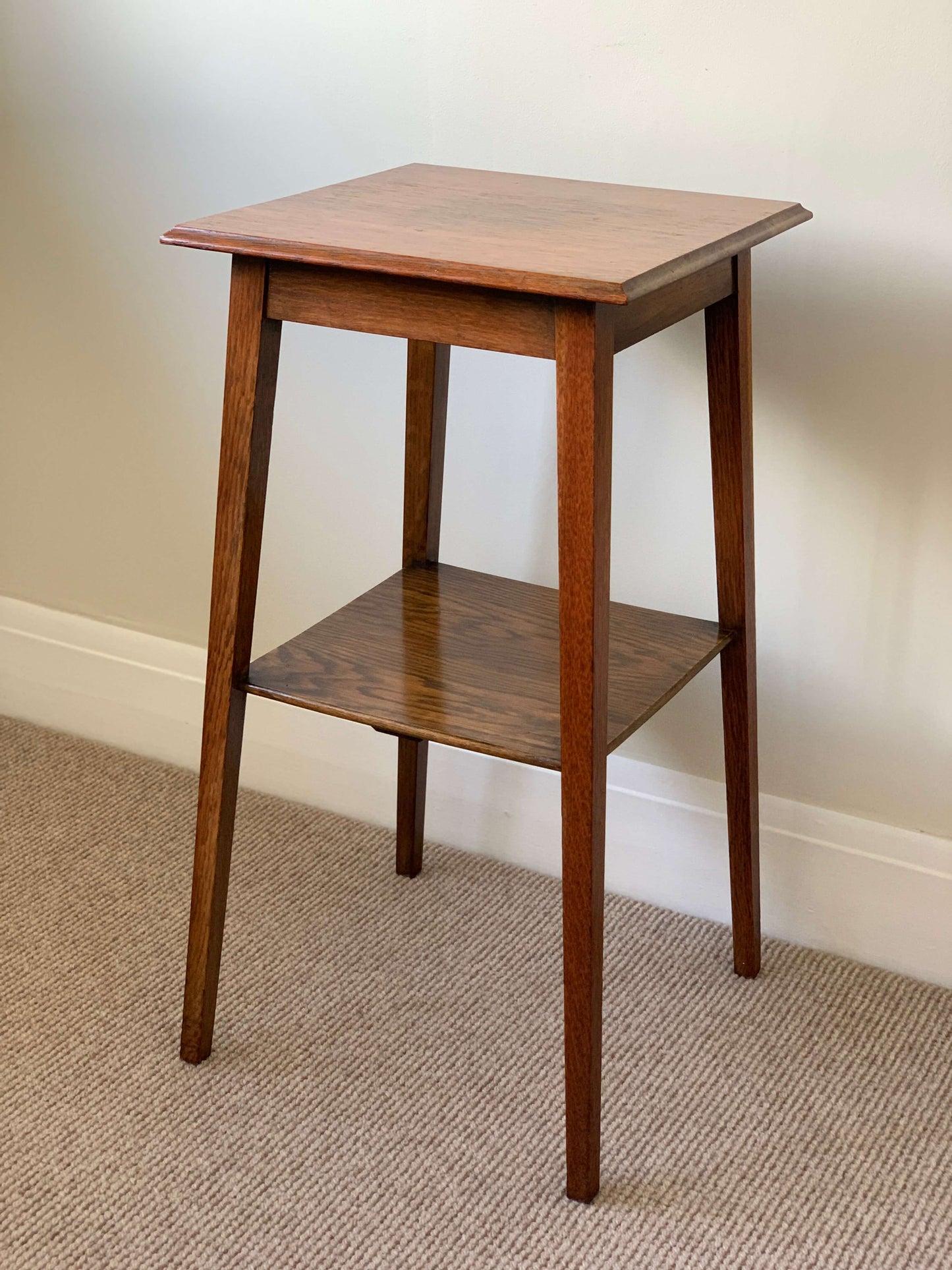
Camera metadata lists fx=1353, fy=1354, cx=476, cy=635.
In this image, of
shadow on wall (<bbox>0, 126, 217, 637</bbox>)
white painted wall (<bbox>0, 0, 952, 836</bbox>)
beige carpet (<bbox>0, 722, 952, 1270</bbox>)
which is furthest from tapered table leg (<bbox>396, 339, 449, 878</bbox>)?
shadow on wall (<bbox>0, 126, 217, 637</bbox>)

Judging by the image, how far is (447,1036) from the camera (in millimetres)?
1355

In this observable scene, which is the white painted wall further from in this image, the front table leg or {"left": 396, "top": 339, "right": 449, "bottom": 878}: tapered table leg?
the front table leg

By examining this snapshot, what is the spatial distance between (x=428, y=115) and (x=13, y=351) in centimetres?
69

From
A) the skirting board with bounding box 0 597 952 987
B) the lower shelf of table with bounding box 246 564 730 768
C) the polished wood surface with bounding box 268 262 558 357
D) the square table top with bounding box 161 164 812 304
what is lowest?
the skirting board with bounding box 0 597 952 987

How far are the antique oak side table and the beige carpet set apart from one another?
3.0 inches

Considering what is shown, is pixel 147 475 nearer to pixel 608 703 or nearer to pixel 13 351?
pixel 13 351

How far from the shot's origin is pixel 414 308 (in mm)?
1000

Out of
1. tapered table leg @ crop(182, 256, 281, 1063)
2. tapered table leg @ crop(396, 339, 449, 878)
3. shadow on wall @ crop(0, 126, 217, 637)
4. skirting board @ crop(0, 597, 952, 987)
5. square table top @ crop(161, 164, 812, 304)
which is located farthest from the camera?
shadow on wall @ crop(0, 126, 217, 637)

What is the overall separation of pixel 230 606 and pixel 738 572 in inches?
18.6

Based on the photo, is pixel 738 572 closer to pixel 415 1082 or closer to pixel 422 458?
pixel 422 458

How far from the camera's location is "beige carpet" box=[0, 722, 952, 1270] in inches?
44.5

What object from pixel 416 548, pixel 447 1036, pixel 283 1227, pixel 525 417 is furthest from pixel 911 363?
pixel 283 1227

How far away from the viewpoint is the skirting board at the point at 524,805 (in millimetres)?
1456

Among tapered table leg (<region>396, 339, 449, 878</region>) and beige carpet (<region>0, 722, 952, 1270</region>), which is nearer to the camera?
beige carpet (<region>0, 722, 952, 1270</region>)
